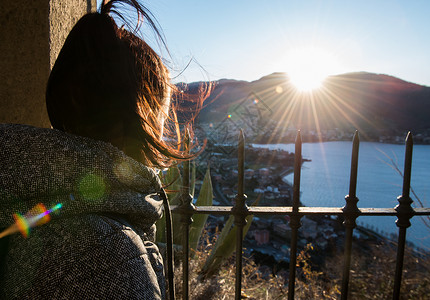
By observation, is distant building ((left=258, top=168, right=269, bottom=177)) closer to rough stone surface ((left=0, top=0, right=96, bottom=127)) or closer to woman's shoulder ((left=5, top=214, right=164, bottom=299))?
rough stone surface ((left=0, top=0, right=96, bottom=127))

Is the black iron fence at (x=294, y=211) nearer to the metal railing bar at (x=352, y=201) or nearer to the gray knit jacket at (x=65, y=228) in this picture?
the metal railing bar at (x=352, y=201)


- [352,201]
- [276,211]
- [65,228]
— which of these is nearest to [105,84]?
[65,228]

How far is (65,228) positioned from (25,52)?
1.12m

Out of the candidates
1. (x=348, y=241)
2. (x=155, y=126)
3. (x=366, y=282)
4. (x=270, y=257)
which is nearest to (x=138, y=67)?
(x=155, y=126)

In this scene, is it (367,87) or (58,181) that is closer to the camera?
(58,181)

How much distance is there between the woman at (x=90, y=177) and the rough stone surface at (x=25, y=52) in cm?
62

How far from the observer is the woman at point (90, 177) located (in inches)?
22.1

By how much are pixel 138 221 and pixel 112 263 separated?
21 centimetres

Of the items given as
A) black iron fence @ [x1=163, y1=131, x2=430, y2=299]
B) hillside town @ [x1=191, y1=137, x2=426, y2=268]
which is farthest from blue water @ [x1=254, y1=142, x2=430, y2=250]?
black iron fence @ [x1=163, y1=131, x2=430, y2=299]

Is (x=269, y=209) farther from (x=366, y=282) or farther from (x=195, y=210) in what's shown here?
(x=366, y=282)

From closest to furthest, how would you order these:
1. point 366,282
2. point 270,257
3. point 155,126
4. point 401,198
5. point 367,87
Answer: point 155,126, point 401,198, point 366,282, point 270,257, point 367,87

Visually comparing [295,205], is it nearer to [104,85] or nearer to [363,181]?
[104,85]

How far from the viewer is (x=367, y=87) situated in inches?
567

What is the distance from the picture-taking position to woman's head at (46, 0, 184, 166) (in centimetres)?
79
